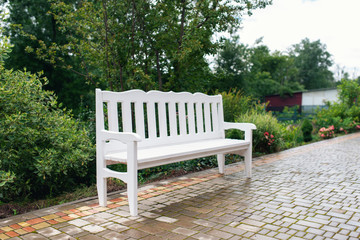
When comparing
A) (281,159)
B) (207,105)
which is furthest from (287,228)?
(281,159)

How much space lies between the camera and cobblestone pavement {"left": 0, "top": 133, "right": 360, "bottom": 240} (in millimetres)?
2945

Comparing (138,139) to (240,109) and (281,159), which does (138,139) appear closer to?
(281,159)

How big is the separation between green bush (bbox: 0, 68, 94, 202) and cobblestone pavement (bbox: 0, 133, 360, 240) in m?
0.55

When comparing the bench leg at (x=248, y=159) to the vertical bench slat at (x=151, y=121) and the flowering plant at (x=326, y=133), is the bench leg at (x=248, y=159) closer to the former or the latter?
the vertical bench slat at (x=151, y=121)

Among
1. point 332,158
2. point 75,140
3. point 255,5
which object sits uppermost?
point 255,5

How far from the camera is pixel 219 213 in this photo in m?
3.49

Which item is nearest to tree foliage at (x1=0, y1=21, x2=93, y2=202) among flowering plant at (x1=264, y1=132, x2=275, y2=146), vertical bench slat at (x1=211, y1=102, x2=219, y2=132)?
vertical bench slat at (x1=211, y1=102, x2=219, y2=132)

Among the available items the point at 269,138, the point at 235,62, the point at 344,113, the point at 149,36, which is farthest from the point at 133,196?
the point at 235,62

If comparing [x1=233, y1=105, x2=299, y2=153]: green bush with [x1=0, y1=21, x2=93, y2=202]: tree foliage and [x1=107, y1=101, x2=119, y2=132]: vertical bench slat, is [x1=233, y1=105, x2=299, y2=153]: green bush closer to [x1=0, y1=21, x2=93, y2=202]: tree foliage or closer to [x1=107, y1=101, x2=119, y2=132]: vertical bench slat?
[x1=107, y1=101, x2=119, y2=132]: vertical bench slat

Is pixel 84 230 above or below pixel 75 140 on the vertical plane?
below

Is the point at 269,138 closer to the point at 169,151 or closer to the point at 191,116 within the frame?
the point at 191,116

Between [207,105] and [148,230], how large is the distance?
2.64 meters

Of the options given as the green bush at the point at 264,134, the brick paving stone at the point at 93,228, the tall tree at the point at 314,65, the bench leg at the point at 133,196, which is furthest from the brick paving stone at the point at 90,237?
the tall tree at the point at 314,65

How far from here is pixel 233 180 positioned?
16.4 feet
